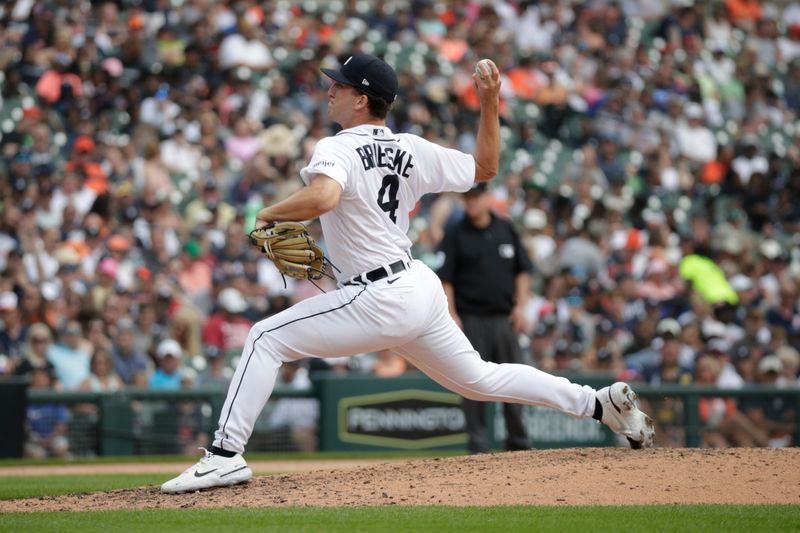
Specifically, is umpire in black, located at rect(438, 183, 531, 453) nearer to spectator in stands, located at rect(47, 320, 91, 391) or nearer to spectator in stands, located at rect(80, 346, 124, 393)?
spectator in stands, located at rect(80, 346, 124, 393)

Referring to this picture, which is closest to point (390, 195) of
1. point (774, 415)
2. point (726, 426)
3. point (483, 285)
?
point (483, 285)

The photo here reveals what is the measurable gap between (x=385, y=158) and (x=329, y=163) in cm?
40

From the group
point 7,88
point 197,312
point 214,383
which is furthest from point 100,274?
point 7,88

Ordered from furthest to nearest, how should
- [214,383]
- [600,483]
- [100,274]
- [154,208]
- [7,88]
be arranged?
[7,88] < [154,208] < [100,274] < [214,383] < [600,483]

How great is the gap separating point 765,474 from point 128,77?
11974mm

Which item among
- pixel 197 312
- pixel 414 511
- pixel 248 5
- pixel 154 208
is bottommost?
pixel 414 511

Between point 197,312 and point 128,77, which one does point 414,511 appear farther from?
point 128,77

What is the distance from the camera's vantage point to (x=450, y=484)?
634 cm

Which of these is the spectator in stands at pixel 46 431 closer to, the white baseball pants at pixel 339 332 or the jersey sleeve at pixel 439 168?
the white baseball pants at pixel 339 332

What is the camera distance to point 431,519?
5.52 m

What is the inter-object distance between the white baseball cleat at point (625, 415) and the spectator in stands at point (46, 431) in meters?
6.10

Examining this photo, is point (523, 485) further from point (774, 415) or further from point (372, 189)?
point (774, 415)

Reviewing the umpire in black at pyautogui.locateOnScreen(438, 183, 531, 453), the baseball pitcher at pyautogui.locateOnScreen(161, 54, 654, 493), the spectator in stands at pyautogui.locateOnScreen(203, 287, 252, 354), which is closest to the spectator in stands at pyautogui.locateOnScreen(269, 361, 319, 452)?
the spectator in stands at pyautogui.locateOnScreen(203, 287, 252, 354)

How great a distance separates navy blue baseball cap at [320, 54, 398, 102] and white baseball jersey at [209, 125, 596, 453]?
0.20 m
